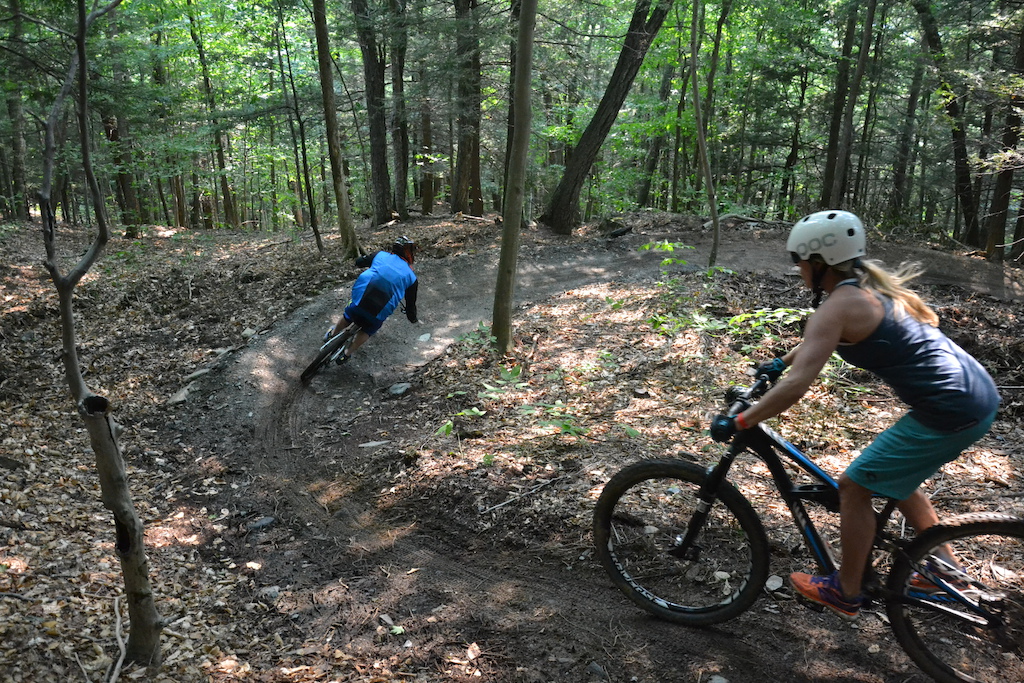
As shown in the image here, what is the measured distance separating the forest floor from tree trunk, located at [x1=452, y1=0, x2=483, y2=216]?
18.8 feet

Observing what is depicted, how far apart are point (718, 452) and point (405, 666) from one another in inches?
126

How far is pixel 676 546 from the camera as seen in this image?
3.78m

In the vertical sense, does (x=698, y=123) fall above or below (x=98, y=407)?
above

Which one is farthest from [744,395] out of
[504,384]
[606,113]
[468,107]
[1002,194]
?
[468,107]

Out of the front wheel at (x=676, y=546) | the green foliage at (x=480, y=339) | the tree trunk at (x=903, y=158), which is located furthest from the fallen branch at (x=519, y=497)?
the tree trunk at (x=903, y=158)

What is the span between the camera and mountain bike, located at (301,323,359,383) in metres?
8.67

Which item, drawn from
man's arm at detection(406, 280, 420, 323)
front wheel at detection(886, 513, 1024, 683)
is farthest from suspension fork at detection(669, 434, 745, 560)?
man's arm at detection(406, 280, 420, 323)

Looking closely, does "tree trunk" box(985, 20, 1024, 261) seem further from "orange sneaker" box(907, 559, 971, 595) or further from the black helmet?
"orange sneaker" box(907, 559, 971, 595)

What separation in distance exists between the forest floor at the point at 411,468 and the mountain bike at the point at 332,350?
24 cm

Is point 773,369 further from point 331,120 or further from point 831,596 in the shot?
point 331,120

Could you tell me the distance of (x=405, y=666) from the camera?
355 cm

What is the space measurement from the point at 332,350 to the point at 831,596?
7.12m

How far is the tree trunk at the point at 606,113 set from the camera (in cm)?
1373

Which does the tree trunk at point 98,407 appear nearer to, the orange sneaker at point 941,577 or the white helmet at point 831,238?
the white helmet at point 831,238
